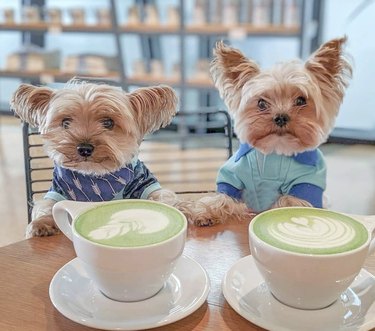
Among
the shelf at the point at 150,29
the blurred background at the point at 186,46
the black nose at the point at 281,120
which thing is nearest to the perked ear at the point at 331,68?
the black nose at the point at 281,120

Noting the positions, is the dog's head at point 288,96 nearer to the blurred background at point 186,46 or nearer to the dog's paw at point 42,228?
the dog's paw at point 42,228

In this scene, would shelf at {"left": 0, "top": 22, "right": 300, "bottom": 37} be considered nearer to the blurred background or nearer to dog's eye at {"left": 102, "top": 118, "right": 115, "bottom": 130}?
the blurred background

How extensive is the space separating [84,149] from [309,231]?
689 mm

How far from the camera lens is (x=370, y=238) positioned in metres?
0.77

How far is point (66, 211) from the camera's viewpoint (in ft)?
2.94

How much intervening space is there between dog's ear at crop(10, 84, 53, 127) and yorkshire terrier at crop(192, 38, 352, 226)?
1.69ft

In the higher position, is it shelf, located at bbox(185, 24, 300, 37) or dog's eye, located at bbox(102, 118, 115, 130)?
→ shelf, located at bbox(185, 24, 300, 37)

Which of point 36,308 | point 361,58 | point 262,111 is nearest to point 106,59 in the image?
point 361,58

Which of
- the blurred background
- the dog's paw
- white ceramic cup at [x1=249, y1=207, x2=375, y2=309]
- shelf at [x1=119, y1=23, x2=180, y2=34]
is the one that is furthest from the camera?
shelf at [x1=119, y1=23, x2=180, y2=34]

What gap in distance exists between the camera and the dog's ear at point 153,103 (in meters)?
1.38

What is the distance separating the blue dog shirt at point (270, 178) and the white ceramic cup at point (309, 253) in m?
0.66

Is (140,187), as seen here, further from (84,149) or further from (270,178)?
(270,178)

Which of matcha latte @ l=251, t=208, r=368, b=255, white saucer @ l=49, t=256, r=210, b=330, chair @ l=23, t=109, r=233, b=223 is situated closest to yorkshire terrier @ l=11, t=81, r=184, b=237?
chair @ l=23, t=109, r=233, b=223

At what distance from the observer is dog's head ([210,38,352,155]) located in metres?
1.57
